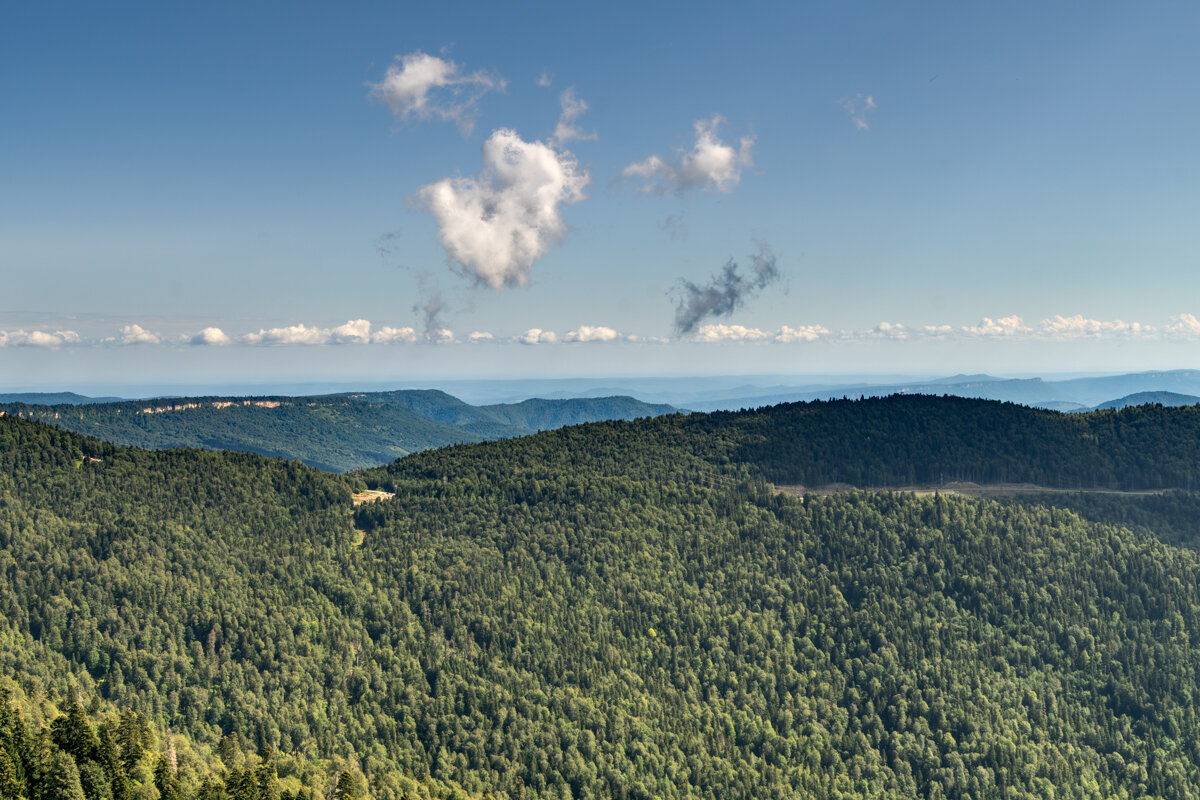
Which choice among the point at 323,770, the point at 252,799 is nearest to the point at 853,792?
the point at 323,770

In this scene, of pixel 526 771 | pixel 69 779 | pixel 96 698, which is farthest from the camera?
pixel 526 771

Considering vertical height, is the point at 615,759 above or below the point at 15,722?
below

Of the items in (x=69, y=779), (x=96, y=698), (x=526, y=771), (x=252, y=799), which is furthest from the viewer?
(x=526, y=771)

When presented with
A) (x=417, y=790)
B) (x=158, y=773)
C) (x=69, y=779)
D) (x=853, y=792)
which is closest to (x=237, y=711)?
(x=417, y=790)

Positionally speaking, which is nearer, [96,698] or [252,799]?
[252,799]

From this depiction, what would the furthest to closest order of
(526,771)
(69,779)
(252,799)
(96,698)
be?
(526,771) < (96,698) < (252,799) < (69,779)

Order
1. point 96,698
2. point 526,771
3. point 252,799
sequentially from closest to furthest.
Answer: point 252,799
point 96,698
point 526,771

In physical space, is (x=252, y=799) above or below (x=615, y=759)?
above

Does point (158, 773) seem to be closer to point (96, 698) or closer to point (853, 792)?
point (96, 698)

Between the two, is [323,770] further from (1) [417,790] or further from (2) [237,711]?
(2) [237,711]

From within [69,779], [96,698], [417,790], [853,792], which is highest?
[69,779]
